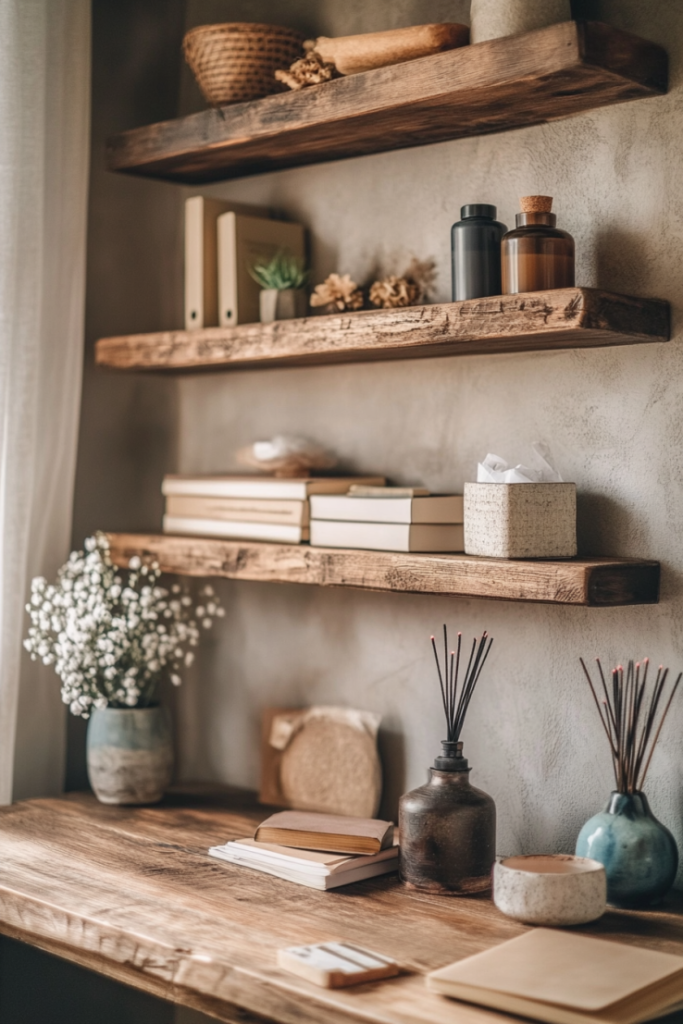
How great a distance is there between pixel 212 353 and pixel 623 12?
0.87 m

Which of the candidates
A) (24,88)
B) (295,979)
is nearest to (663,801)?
(295,979)

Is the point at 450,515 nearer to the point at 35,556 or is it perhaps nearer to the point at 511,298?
the point at 511,298

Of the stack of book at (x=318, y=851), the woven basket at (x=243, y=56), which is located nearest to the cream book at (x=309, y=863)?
the stack of book at (x=318, y=851)

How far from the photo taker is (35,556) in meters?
2.26

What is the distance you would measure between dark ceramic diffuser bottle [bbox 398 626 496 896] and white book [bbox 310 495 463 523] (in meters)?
0.24

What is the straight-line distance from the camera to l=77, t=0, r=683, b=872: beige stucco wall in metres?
1.72

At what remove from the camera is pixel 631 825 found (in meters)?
1.60

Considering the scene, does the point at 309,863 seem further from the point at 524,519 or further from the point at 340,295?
the point at 340,295

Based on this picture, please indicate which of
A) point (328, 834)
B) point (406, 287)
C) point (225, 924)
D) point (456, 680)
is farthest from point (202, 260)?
point (225, 924)

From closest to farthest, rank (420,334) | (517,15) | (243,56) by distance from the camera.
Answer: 1. (517,15)
2. (420,334)
3. (243,56)

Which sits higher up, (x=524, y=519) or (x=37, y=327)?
(x=37, y=327)

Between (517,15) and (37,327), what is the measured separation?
3.45 ft

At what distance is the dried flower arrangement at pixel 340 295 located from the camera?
6.56 feet

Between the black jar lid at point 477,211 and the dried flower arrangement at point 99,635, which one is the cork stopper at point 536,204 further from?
the dried flower arrangement at point 99,635
